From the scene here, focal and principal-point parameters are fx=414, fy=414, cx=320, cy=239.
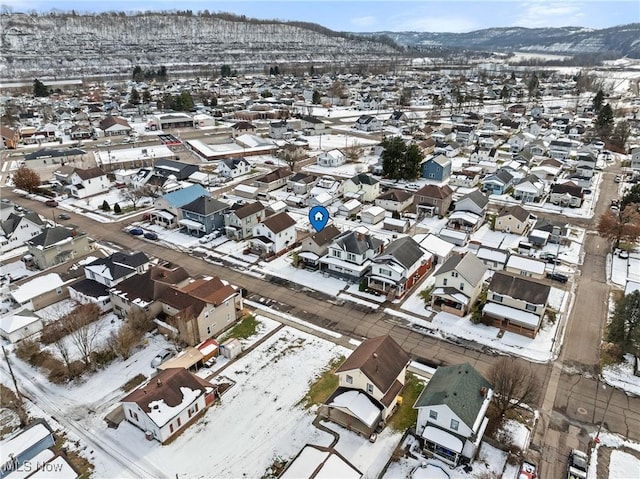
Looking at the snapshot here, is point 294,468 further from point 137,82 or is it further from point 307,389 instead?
point 137,82

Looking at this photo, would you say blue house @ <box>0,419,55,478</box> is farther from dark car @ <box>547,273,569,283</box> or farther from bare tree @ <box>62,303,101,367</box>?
dark car @ <box>547,273,569,283</box>

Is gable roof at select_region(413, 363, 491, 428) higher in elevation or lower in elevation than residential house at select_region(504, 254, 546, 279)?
higher

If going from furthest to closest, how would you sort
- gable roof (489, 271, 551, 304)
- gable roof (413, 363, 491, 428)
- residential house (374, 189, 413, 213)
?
residential house (374, 189, 413, 213) < gable roof (489, 271, 551, 304) < gable roof (413, 363, 491, 428)

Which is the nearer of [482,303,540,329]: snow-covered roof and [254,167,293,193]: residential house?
[482,303,540,329]: snow-covered roof

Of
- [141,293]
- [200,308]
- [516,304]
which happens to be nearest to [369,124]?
[516,304]

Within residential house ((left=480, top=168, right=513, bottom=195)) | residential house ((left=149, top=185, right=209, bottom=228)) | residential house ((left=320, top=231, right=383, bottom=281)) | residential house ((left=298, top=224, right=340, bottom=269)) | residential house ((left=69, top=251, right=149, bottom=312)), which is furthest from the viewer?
residential house ((left=480, top=168, right=513, bottom=195))

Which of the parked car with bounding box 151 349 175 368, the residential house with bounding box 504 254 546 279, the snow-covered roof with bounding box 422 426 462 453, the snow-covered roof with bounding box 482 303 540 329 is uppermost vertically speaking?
the residential house with bounding box 504 254 546 279

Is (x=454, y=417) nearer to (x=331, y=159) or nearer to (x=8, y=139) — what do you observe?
(x=331, y=159)

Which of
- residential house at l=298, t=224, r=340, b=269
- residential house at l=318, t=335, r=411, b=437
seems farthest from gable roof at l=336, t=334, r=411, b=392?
residential house at l=298, t=224, r=340, b=269
